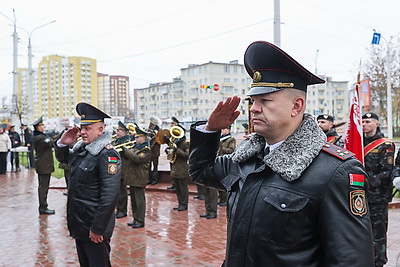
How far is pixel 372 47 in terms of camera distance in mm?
32281

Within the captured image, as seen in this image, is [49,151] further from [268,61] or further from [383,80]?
[383,80]

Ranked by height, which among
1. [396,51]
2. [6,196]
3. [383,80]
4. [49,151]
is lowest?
[6,196]

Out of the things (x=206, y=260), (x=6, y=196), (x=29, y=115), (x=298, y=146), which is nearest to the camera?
(x=298, y=146)

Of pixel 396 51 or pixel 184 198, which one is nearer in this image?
pixel 184 198

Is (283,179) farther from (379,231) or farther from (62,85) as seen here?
(62,85)

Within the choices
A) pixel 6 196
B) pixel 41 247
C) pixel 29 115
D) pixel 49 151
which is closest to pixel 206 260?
pixel 41 247

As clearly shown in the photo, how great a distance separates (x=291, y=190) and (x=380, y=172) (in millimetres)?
3892

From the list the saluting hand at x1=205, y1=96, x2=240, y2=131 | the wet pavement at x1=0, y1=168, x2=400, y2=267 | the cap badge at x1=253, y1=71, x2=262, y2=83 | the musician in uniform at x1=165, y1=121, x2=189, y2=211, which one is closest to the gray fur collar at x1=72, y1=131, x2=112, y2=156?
the wet pavement at x1=0, y1=168, x2=400, y2=267

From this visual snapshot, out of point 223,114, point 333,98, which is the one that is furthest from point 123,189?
point 333,98

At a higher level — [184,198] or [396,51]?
[396,51]

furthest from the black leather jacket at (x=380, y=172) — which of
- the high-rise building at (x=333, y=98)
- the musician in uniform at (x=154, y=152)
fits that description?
the high-rise building at (x=333, y=98)

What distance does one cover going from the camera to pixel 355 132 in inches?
189

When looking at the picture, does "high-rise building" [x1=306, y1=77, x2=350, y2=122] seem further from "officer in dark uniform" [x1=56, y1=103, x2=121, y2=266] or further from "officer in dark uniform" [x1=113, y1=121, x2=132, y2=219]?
"officer in dark uniform" [x1=56, y1=103, x2=121, y2=266]

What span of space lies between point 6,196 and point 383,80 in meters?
29.7
